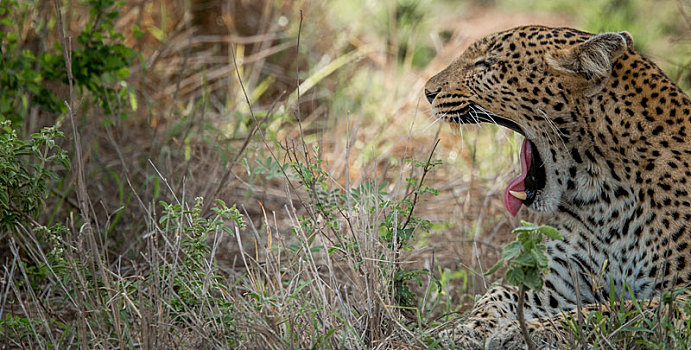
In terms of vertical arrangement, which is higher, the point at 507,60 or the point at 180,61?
the point at 507,60

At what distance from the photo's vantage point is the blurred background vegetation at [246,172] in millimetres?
4078

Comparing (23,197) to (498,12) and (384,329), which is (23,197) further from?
(498,12)

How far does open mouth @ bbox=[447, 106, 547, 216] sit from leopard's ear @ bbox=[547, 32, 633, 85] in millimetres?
424

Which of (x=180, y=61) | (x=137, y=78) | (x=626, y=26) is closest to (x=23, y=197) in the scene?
(x=137, y=78)

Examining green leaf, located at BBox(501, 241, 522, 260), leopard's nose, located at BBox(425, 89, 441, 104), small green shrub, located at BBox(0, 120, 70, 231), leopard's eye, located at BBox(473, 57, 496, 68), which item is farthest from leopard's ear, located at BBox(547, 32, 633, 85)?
small green shrub, located at BBox(0, 120, 70, 231)

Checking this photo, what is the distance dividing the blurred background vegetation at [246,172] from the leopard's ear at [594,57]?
2.69 ft

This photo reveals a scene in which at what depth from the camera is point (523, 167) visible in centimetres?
497

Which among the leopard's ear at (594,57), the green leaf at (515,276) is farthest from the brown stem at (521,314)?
the leopard's ear at (594,57)

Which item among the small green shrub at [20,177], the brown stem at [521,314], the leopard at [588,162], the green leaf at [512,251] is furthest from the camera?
the leopard at [588,162]

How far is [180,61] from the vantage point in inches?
325

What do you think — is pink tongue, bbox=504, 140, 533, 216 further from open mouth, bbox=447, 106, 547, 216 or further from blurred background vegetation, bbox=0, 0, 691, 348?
blurred background vegetation, bbox=0, 0, 691, 348

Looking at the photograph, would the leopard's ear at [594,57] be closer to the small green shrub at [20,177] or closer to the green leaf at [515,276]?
the green leaf at [515,276]

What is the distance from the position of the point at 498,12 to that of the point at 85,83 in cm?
730

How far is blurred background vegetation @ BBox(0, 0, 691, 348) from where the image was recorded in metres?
4.08
